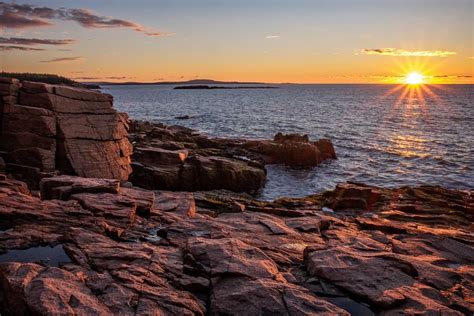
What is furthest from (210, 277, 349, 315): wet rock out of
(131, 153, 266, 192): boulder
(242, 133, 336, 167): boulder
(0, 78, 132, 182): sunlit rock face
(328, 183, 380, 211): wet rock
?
(242, 133, 336, 167): boulder

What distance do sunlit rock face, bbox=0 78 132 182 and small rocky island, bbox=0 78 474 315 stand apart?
0.21ft

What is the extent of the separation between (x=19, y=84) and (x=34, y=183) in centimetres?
661

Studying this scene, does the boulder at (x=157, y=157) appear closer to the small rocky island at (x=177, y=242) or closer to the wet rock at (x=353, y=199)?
the small rocky island at (x=177, y=242)

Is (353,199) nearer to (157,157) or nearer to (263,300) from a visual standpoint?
(157,157)

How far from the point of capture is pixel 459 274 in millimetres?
13039

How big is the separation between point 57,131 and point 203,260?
1450 cm

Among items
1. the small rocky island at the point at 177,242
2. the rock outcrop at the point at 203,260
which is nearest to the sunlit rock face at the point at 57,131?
the small rocky island at the point at 177,242

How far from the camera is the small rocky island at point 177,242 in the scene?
10.0 metres

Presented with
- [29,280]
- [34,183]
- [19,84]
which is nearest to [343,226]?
[29,280]

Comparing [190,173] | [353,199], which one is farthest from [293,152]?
[353,199]

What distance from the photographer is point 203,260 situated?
40.0 feet

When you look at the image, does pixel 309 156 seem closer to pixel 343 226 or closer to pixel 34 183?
pixel 343 226

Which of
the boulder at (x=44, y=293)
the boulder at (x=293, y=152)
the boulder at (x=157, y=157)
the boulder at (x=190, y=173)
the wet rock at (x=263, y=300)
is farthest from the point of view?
the boulder at (x=293, y=152)

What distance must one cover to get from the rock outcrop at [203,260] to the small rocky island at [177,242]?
0.04m
